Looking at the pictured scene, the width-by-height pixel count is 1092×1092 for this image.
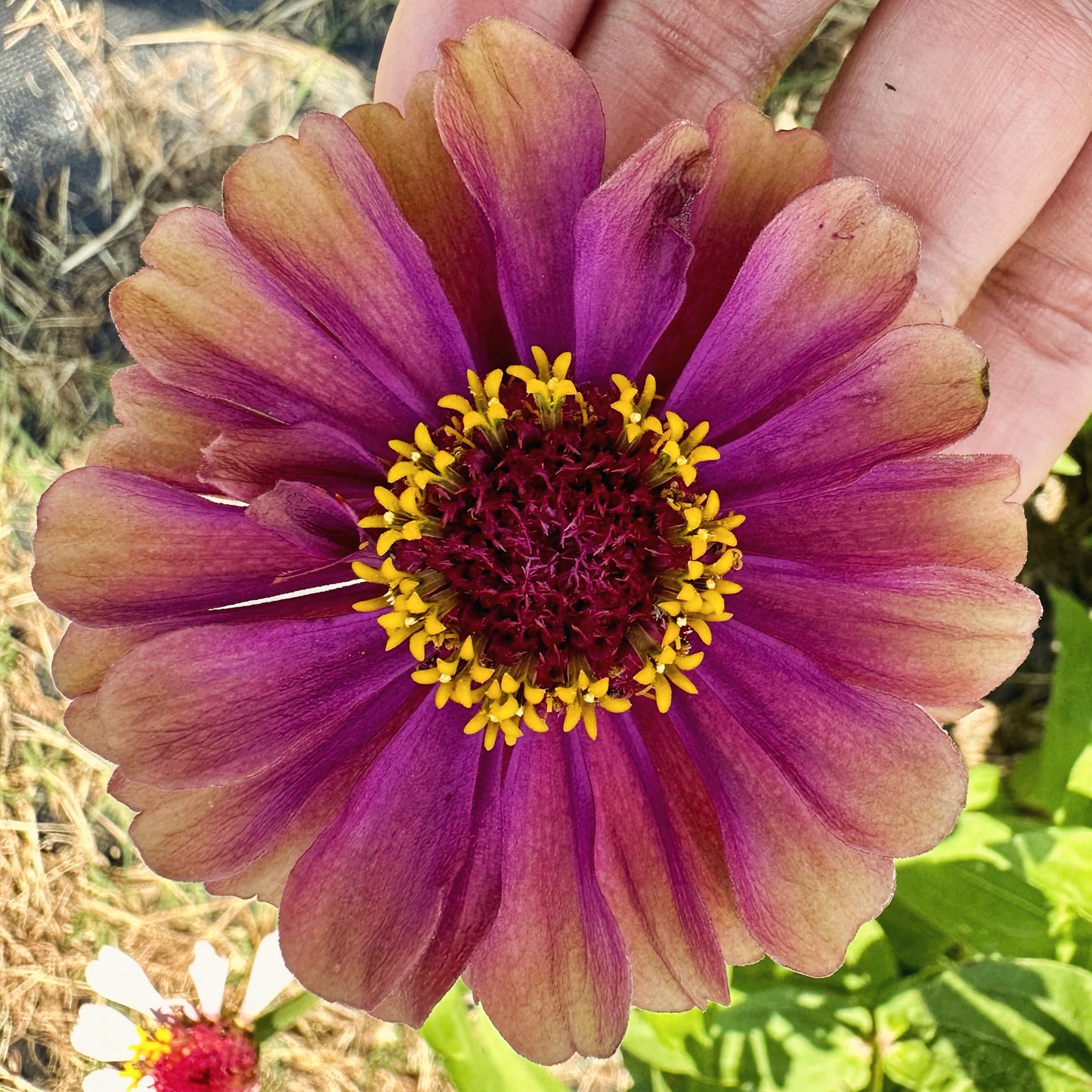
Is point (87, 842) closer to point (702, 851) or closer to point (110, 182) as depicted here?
point (110, 182)

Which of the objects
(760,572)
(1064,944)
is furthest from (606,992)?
(1064,944)

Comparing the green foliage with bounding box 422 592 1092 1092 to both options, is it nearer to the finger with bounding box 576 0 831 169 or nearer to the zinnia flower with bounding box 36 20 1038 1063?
the zinnia flower with bounding box 36 20 1038 1063

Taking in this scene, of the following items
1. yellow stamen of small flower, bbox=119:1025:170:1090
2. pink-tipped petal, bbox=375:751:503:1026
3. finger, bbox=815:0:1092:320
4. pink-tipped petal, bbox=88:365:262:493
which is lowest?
yellow stamen of small flower, bbox=119:1025:170:1090

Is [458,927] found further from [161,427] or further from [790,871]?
[161,427]

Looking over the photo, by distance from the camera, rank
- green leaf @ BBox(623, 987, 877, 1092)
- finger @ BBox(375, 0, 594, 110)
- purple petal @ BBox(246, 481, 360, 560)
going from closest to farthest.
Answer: purple petal @ BBox(246, 481, 360, 560), finger @ BBox(375, 0, 594, 110), green leaf @ BBox(623, 987, 877, 1092)

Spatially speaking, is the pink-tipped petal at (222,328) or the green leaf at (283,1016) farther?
the green leaf at (283,1016)

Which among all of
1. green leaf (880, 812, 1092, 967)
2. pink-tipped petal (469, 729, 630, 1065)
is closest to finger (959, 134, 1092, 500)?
green leaf (880, 812, 1092, 967)

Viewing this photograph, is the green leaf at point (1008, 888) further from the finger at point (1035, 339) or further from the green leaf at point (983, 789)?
the finger at point (1035, 339)

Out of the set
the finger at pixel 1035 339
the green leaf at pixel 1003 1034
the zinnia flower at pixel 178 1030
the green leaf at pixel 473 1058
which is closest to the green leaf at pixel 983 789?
the green leaf at pixel 1003 1034
